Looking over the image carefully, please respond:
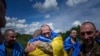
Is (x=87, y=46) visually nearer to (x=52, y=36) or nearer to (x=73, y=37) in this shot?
(x=52, y=36)

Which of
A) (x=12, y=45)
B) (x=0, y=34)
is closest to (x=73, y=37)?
(x=12, y=45)

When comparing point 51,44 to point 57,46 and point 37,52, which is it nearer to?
point 57,46

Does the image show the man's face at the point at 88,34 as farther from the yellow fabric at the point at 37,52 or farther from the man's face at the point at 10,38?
the man's face at the point at 10,38

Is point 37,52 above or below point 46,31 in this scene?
below

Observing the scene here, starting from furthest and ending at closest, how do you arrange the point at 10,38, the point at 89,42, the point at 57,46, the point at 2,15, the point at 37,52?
the point at 10,38, the point at 57,46, the point at 37,52, the point at 89,42, the point at 2,15

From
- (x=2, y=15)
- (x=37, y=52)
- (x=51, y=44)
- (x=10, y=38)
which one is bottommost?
(x=37, y=52)

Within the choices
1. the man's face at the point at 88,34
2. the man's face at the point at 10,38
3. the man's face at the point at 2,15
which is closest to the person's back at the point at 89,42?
the man's face at the point at 88,34

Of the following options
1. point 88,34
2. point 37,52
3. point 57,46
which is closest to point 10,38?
point 37,52

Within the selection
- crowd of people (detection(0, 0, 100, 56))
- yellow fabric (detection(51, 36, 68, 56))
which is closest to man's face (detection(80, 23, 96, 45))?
crowd of people (detection(0, 0, 100, 56))

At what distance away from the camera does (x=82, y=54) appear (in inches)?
132

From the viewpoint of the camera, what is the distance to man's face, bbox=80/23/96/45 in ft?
10.6

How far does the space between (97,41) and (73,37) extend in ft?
13.4

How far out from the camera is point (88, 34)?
131 inches

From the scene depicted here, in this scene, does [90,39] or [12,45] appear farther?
[12,45]
